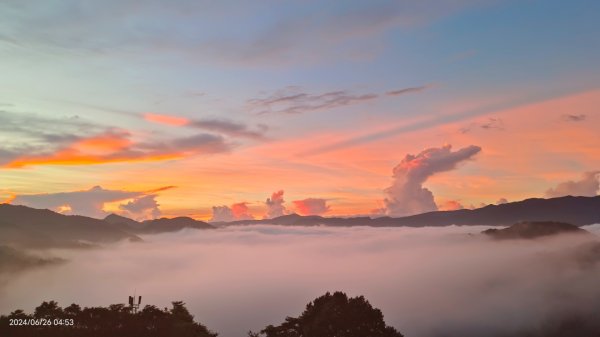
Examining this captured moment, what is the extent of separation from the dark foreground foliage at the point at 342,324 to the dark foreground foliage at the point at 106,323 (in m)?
12.8

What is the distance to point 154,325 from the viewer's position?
64188 millimetres

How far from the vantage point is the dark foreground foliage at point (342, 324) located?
2340 inches

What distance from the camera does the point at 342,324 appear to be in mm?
59688

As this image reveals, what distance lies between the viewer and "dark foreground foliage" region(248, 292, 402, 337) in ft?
195

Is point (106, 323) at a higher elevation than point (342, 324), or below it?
below

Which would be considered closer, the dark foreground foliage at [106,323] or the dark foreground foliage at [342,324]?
the dark foreground foliage at [106,323]

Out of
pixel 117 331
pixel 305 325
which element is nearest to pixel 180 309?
pixel 117 331

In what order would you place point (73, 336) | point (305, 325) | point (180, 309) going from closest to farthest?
1. point (73, 336)
2. point (305, 325)
3. point (180, 309)

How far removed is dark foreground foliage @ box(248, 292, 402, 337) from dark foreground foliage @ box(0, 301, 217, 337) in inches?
503

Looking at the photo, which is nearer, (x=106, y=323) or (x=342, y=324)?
(x=342, y=324)

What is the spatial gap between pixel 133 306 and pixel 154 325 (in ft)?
18.6

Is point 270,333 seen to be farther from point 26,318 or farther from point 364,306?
point 26,318

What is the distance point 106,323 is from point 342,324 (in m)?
33.5

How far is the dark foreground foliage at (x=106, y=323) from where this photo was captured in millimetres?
59294
